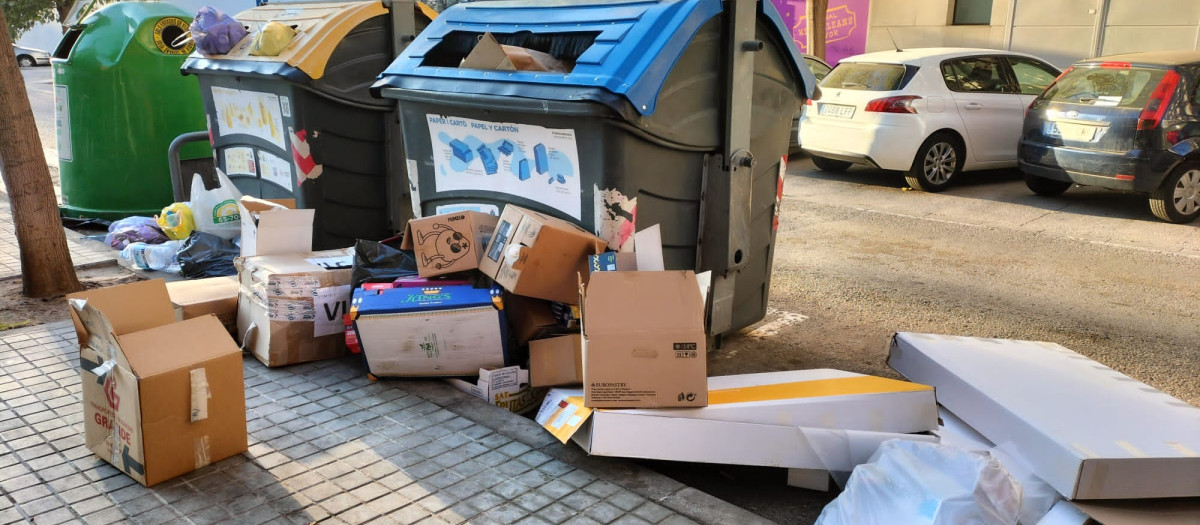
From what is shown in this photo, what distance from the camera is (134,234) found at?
636cm

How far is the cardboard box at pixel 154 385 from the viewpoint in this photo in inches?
120

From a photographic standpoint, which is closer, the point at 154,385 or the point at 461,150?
the point at 154,385

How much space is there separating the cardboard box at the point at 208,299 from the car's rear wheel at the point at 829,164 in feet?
23.0

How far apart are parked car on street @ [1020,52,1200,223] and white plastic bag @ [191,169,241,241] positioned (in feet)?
21.7

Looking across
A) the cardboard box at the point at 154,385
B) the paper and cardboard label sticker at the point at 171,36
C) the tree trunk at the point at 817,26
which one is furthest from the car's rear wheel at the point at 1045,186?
the cardboard box at the point at 154,385

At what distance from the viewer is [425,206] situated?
186 inches

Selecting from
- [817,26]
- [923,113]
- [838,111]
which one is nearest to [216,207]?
[838,111]

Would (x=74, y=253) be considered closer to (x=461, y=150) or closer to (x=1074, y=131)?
(x=461, y=150)

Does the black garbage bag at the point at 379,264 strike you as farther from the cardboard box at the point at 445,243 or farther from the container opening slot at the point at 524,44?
the container opening slot at the point at 524,44

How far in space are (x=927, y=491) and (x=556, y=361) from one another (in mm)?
1633

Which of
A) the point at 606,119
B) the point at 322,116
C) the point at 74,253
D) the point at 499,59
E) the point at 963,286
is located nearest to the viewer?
the point at 606,119

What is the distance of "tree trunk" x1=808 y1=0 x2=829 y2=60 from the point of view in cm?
1269

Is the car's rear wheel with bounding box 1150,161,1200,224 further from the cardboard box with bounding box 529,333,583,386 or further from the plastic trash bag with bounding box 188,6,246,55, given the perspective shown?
the plastic trash bag with bounding box 188,6,246,55

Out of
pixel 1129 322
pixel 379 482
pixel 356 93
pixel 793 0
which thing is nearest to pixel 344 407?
pixel 379 482
